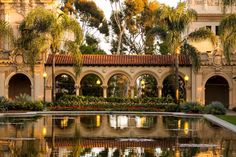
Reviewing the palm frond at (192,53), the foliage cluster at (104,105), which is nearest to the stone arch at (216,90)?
the palm frond at (192,53)

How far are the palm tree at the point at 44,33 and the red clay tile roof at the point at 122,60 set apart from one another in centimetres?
308

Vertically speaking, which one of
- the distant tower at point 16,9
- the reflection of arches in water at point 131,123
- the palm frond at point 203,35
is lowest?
the reflection of arches in water at point 131,123

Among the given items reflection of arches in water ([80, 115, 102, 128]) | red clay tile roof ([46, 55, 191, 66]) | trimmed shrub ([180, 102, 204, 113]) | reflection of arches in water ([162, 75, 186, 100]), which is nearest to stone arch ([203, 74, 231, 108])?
reflection of arches in water ([162, 75, 186, 100])

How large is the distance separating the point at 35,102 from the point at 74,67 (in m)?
5.61

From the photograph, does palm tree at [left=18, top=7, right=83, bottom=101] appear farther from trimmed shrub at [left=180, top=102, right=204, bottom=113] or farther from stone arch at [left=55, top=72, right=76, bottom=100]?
stone arch at [left=55, top=72, right=76, bottom=100]

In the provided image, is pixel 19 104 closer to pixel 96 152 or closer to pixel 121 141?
pixel 121 141

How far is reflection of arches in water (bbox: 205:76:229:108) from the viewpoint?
163 ft

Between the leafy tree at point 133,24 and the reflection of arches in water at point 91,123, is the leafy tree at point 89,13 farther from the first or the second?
the reflection of arches in water at point 91,123

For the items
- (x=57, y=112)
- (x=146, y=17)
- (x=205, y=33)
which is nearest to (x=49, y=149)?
(x=57, y=112)

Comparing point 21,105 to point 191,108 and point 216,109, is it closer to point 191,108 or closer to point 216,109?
point 191,108

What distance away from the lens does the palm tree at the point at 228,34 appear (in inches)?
1232

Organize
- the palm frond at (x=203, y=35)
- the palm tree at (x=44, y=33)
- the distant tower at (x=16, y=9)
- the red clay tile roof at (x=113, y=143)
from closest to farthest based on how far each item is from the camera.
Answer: the red clay tile roof at (x=113, y=143), the palm frond at (x=203, y=35), the palm tree at (x=44, y=33), the distant tower at (x=16, y=9)

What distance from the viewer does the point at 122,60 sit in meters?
48.9

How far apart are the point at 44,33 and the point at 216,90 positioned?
17.5m
